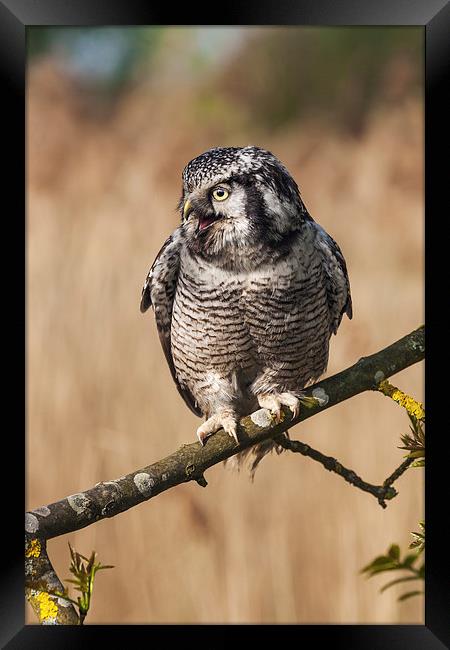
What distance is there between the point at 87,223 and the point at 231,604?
1.82 meters

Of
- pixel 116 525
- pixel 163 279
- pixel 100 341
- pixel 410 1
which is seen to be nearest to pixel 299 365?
pixel 163 279

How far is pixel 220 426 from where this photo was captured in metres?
1.63

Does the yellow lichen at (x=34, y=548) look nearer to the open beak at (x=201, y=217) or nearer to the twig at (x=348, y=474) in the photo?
the twig at (x=348, y=474)

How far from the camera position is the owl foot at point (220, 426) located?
4.95ft

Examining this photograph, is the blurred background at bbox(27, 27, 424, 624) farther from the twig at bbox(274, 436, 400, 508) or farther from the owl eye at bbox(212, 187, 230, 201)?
the twig at bbox(274, 436, 400, 508)

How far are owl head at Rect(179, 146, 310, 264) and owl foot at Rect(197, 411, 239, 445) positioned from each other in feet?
1.08

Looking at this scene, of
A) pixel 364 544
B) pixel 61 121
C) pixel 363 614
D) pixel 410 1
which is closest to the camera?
pixel 410 1

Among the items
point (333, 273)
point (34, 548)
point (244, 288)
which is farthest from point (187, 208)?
point (34, 548)

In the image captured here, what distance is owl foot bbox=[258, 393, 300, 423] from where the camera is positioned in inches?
63.1

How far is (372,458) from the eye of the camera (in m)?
2.54

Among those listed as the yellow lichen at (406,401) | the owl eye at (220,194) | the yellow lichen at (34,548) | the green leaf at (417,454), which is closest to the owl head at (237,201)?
the owl eye at (220,194)

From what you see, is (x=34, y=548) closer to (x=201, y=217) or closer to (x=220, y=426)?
(x=220, y=426)

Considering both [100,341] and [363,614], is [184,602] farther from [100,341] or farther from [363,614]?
[100,341]
